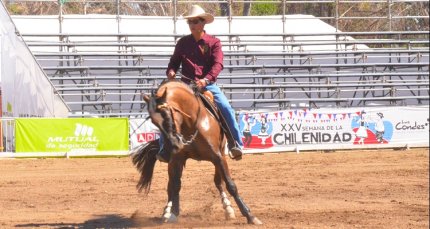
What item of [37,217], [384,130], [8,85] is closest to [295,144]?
[384,130]

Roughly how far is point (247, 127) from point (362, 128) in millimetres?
3576

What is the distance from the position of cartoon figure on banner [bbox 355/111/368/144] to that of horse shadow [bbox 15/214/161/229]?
15.7 meters

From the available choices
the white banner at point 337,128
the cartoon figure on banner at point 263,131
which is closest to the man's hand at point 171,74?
the white banner at point 337,128

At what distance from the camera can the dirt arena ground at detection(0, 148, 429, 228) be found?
36.4ft

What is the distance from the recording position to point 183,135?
1016cm

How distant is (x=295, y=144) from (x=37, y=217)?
15091 millimetres

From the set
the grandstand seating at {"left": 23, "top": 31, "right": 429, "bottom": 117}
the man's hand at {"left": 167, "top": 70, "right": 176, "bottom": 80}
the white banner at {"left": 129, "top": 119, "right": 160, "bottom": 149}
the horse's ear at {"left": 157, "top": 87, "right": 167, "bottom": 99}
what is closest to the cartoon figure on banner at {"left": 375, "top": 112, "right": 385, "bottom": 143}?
the grandstand seating at {"left": 23, "top": 31, "right": 429, "bottom": 117}

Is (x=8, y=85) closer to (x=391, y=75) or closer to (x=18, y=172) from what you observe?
(x=18, y=172)

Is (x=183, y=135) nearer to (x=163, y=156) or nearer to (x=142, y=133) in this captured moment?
(x=163, y=156)

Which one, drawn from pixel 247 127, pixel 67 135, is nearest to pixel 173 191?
pixel 67 135

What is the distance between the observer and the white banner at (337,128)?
2550 centimetres

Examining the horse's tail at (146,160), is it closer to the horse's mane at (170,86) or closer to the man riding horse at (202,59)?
the man riding horse at (202,59)

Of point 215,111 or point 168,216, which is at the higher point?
point 215,111

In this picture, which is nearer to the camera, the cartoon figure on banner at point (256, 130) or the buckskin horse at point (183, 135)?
the buckskin horse at point (183, 135)
